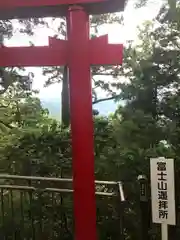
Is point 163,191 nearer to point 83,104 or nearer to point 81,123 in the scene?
point 81,123

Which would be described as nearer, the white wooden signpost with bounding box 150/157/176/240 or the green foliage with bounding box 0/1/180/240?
the white wooden signpost with bounding box 150/157/176/240

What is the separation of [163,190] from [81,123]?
949mm

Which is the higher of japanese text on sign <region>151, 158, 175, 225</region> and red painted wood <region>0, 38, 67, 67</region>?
red painted wood <region>0, 38, 67, 67</region>

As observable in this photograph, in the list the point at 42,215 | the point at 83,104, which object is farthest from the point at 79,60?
the point at 42,215

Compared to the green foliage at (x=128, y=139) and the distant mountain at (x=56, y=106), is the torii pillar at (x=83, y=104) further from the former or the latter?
the distant mountain at (x=56, y=106)

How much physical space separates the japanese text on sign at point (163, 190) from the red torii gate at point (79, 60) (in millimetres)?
582

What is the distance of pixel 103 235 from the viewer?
15.9 feet

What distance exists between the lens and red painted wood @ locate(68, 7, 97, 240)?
10.5 feet

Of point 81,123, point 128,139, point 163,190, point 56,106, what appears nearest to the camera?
point 163,190

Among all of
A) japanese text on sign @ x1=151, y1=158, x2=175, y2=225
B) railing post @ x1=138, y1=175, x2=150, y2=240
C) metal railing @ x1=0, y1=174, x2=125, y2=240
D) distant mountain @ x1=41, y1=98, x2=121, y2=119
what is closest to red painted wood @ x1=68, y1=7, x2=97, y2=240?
railing post @ x1=138, y1=175, x2=150, y2=240

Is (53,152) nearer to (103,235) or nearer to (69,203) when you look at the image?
(69,203)

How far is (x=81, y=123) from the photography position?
130 inches

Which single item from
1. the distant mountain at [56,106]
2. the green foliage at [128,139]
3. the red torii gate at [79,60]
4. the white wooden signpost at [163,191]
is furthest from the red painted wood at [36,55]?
the distant mountain at [56,106]

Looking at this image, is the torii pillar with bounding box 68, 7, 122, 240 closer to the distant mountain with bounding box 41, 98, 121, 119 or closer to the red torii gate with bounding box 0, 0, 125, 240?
the red torii gate with bounding box 0, 0, 125, 240
